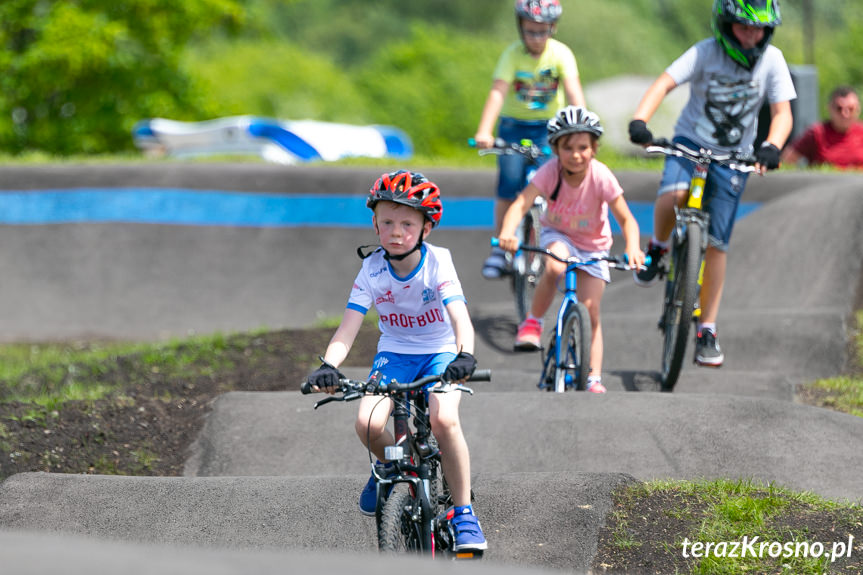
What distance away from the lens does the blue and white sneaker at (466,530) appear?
445 centimetres

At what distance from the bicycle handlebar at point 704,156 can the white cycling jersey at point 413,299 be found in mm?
2724

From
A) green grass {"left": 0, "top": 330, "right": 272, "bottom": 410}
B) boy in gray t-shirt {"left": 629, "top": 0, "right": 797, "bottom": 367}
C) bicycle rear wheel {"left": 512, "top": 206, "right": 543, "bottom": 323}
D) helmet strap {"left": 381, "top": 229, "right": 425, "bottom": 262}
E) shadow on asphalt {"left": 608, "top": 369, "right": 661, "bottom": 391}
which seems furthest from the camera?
bicycle rear wheel {"left": 512, "top": 206, "right": 543, "bottom": 323}

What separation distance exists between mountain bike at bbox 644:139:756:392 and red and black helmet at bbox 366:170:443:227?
2.76 m

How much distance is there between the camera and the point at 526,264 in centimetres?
927

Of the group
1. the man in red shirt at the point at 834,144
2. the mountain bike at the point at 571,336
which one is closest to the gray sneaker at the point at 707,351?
the mountain bike at the point at 571,336

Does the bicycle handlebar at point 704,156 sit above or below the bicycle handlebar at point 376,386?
above

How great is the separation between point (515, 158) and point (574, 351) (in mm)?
2877

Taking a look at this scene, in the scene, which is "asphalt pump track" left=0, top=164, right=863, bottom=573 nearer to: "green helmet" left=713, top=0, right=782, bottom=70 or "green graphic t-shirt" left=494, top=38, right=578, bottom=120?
"green graphic t-shirt" left=494, top=38, right=578, bottom=120

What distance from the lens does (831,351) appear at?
8.42 metres

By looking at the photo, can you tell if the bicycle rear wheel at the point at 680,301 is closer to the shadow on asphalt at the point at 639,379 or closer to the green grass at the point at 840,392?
the shadow on asphalt at the point at 639,379

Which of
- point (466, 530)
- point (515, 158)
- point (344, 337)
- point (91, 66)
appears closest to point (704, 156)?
point (515, 158)

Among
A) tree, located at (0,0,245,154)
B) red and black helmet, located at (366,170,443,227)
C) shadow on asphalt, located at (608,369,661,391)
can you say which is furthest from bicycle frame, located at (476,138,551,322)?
tree, located at (0,0,245,154)

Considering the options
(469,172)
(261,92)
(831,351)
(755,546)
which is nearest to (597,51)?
(261,92)

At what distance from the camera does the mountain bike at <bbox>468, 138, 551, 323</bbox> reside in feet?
29.4
